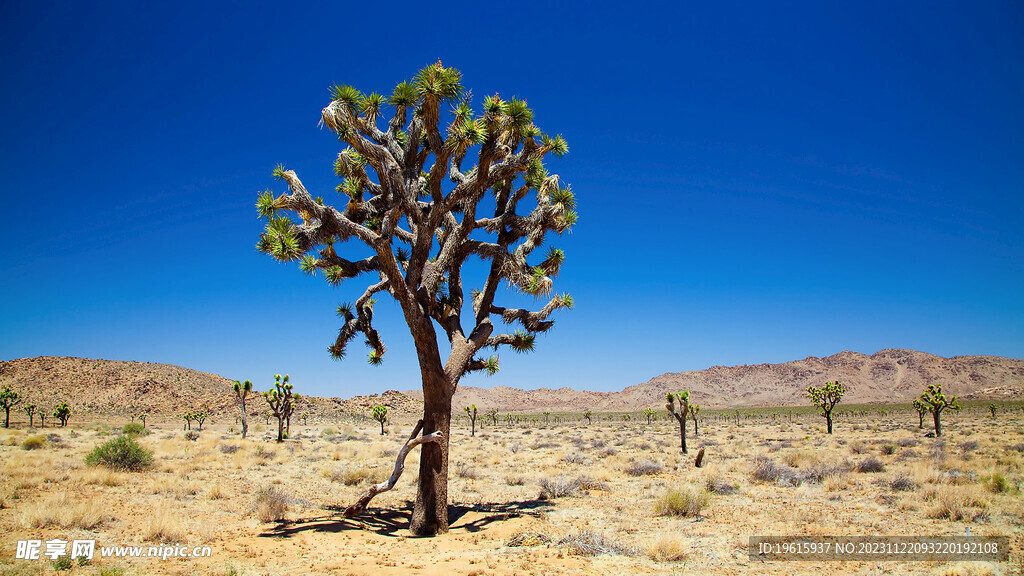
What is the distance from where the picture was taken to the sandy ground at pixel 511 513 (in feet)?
22.9

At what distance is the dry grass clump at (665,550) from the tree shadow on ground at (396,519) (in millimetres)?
3232

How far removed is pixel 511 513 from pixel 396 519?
243 centimetres

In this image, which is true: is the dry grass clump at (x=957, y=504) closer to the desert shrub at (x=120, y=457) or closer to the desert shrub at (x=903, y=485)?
the desert shrub at (x=903, y=485)

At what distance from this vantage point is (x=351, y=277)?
10.0 m

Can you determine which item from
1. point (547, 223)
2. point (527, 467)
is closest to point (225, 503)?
point (547, 223)

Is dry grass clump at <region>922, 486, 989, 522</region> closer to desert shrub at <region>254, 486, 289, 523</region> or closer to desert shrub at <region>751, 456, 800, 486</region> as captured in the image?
desert shrub at <region>751, 456, 800, 486</region>

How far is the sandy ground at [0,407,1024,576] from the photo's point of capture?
698cm

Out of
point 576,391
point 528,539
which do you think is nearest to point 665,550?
point 528,539

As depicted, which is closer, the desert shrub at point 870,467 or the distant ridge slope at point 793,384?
the desert shrub at point 870,467

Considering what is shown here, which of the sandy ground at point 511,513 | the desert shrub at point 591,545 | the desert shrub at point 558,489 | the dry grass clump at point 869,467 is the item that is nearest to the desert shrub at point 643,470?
the sandy ground at point 511,513

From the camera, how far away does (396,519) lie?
10547 mm

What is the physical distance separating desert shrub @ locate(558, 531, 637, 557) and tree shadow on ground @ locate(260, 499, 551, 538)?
2.07 meters

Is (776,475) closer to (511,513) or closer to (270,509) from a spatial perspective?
(511,513)

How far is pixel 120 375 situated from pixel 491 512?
9157cm
